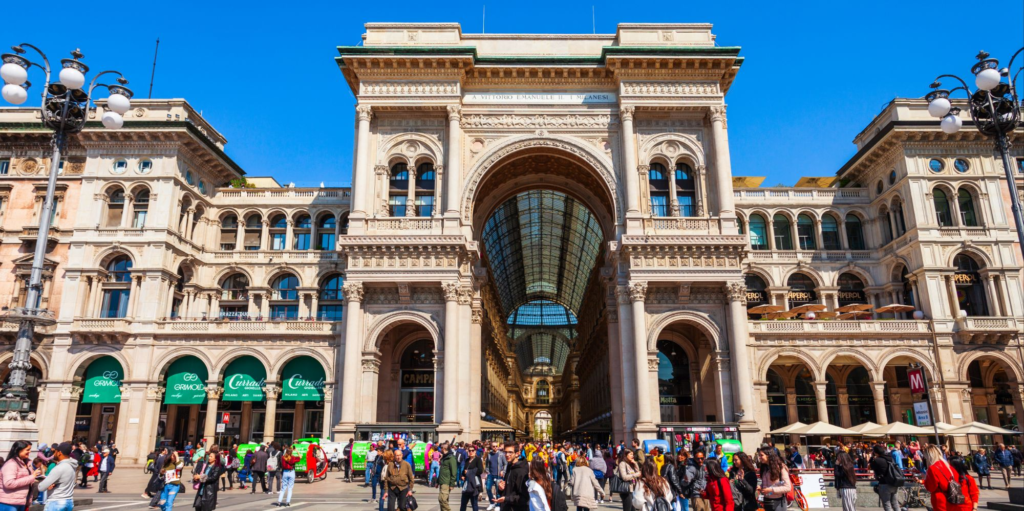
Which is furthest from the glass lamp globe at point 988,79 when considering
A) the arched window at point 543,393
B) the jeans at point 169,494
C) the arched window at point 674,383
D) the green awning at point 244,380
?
the arched window at point 543,393

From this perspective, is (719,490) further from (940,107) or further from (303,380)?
(303,380)

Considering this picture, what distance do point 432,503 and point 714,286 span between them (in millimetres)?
22319

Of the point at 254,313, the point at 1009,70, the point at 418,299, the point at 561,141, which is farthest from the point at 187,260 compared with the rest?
the point at 1009,70

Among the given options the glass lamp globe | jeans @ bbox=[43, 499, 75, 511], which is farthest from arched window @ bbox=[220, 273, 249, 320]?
the glass lamp globe

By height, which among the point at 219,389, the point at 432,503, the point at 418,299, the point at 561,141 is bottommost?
the point at 432,503

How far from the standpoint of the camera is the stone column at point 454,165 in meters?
38.9

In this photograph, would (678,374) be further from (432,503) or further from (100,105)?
(100,105)

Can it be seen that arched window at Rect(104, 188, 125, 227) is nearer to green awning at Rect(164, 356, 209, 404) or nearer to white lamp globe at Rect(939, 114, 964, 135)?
green awning at Rect(164, 356, 209, 404)

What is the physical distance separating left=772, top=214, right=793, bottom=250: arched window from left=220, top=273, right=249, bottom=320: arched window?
119 ft

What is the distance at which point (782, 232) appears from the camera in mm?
48375

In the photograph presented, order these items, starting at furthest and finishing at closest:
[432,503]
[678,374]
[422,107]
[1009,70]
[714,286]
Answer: [678,374] → [422,107] → [714,286] → [432,503] → [1009,70]

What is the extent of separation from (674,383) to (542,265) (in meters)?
45.3

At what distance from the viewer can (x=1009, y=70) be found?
731 inches

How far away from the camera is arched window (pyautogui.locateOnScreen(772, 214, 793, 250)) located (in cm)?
4794
